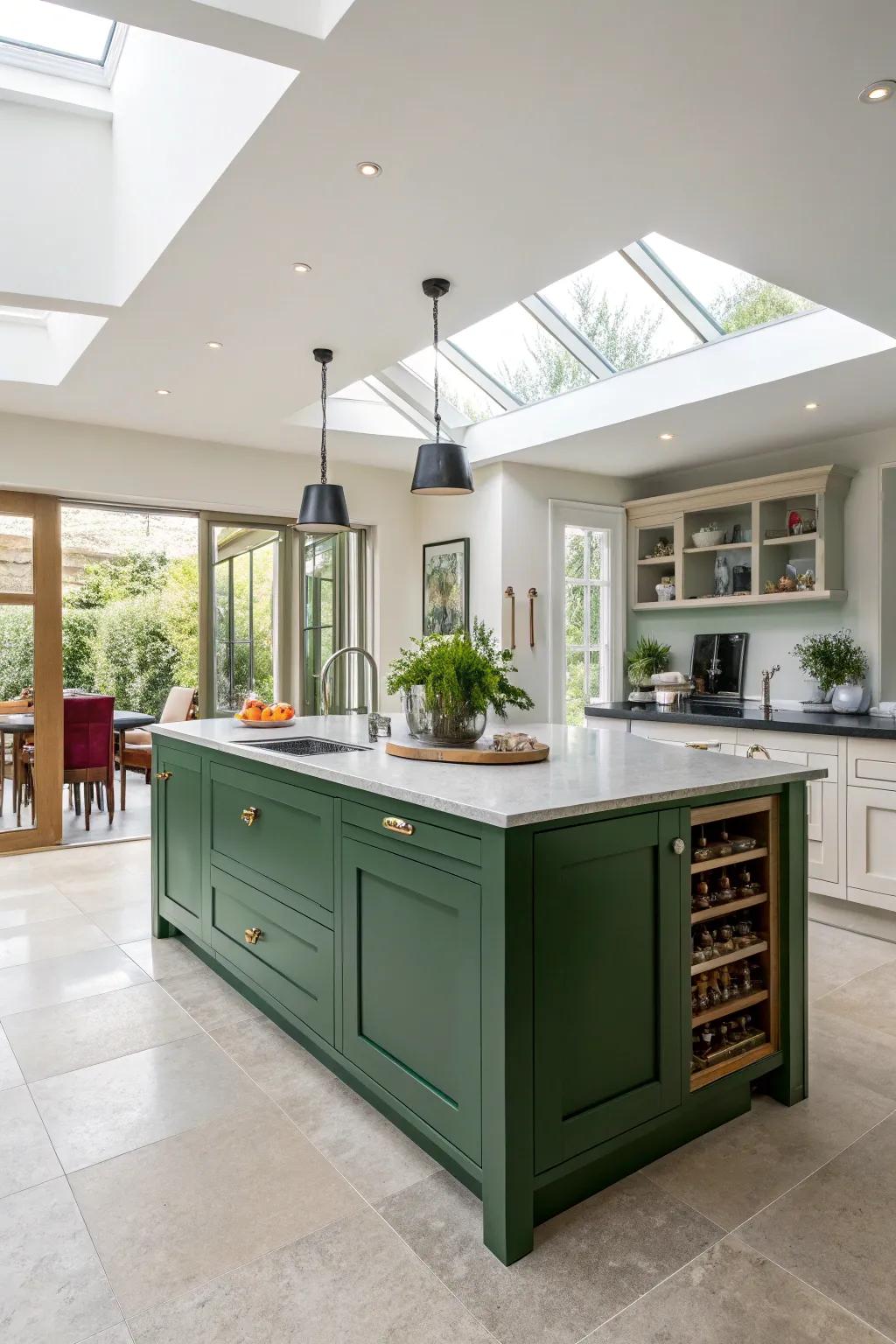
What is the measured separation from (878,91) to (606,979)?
2.10 metres

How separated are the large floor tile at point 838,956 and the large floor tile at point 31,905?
3262 mm

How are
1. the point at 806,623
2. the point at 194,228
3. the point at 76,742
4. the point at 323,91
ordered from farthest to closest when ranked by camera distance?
the point at 76,742, the point at 806,623, the point at 194,228, the point at 323,91

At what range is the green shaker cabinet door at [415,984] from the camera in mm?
1772

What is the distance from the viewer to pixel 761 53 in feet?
5.84

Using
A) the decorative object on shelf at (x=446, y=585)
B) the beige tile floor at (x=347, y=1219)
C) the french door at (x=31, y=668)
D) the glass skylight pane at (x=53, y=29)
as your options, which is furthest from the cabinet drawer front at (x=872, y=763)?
the french door at (x=31, y=668)

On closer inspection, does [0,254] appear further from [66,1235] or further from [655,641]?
[655,641]

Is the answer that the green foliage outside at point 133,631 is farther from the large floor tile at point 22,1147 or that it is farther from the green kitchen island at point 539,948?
the green kitchen island at point 539,948

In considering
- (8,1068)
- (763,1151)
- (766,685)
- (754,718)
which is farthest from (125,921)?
(766,685)

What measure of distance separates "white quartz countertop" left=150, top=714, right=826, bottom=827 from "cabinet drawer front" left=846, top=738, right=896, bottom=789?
1.31 metres

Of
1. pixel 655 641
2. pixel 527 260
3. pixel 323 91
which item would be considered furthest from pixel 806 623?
pixel 323 91

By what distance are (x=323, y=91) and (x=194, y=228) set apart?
0.82 metres

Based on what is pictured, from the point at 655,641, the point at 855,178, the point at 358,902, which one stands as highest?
the point at 855,178

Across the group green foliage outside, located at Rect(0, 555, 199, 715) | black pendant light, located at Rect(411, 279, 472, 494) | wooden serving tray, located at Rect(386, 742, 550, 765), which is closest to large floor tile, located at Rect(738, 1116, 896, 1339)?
wooden serving tray, located at Rect(386, 742, 550, 765)

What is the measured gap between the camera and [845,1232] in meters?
1.74
